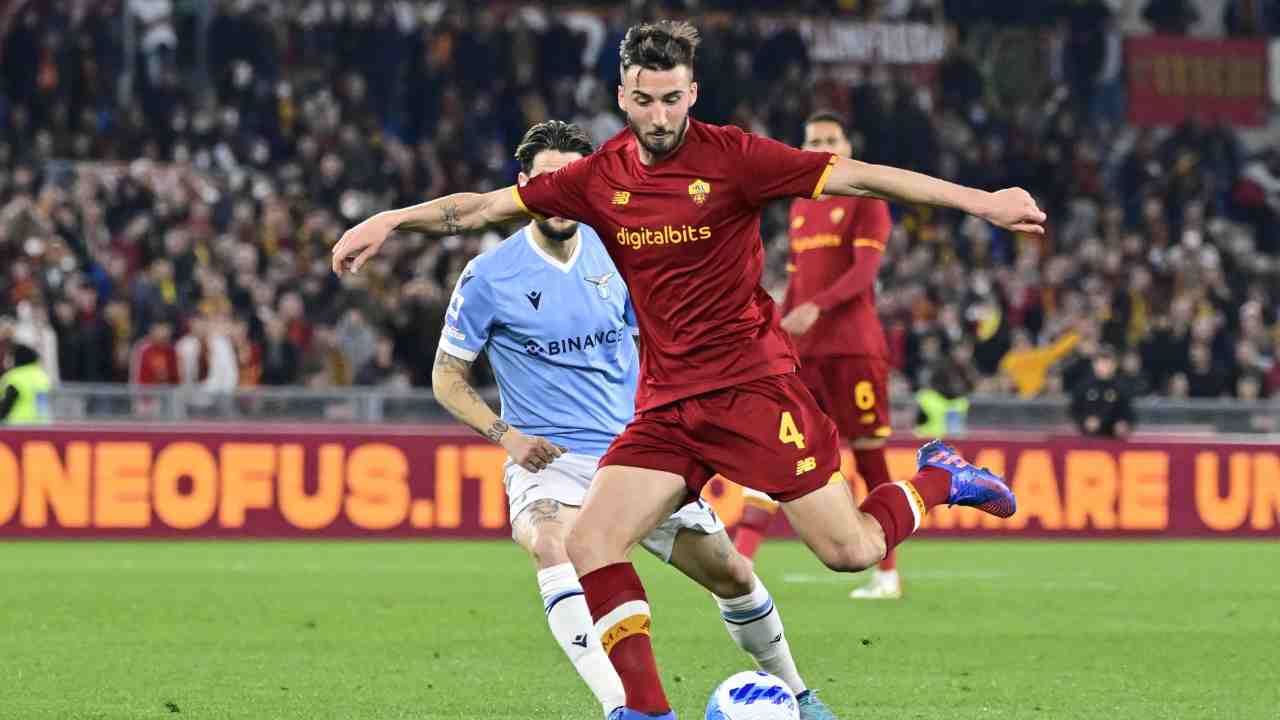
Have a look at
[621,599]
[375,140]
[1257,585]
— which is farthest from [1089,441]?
[621,599]

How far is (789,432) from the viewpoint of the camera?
648 cm

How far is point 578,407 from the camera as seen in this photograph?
24.9 ft

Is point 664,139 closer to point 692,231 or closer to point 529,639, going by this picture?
point 692,231

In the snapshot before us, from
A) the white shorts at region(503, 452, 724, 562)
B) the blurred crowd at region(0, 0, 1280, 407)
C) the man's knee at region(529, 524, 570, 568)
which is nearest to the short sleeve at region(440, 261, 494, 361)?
the white shorts at region(503, 452, 724, 562)

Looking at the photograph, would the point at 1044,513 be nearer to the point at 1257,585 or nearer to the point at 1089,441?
the point at 1089,441

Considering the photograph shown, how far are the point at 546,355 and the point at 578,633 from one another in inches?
44.8

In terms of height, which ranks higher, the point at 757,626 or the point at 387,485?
the point at 757,626

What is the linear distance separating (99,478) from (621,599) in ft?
38.5

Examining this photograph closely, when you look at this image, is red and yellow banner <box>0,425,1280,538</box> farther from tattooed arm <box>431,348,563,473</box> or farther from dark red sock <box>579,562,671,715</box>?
dark red sock <box>579,562,671,715</box>

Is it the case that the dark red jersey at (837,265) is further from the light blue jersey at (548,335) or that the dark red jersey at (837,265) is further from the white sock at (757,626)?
the white sock at (757,626)

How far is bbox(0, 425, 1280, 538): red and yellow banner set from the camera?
1709cm

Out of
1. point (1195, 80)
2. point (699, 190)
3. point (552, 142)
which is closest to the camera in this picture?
point (699, 190)

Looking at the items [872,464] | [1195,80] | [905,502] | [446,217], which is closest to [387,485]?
[872,464]

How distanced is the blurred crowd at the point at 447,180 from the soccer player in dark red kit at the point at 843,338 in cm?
771
